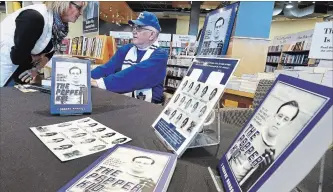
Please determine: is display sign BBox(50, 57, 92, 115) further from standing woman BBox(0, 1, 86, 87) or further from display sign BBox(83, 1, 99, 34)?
display sign BBox(83, 1, 99, 34)

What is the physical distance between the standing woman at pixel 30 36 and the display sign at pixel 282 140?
1593mm

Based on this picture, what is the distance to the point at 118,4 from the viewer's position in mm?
9508

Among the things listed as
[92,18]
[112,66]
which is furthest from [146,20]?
[92,18]

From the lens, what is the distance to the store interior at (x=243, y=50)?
26.0 inches

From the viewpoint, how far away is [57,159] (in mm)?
600

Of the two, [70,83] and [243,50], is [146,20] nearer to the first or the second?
[70,83]

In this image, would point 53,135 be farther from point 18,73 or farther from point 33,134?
point 18,73

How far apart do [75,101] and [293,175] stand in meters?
0.90

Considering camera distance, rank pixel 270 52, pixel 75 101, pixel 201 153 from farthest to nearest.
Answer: pixel 270 52 < pixel 75 101 < pixel 201 153

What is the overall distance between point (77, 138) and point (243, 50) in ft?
12.2

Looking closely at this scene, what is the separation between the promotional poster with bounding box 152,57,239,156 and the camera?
0.61m

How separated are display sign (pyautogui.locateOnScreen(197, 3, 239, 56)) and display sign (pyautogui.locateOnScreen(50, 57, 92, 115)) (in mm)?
545

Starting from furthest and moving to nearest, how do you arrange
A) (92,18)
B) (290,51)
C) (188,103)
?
(290,51), (92,18), (188,103)

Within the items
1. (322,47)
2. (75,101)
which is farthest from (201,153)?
(322,47)
